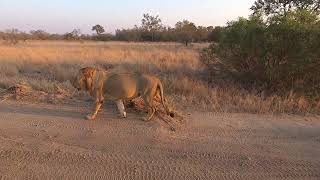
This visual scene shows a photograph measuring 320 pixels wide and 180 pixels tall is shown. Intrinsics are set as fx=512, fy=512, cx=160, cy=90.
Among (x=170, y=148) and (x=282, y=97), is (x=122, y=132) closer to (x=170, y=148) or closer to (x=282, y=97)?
(x=170, y=148)

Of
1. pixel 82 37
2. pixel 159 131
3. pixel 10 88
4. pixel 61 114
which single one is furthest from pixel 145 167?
pixel 82 37

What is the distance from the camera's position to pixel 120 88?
8891 millimetres

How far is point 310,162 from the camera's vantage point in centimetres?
690

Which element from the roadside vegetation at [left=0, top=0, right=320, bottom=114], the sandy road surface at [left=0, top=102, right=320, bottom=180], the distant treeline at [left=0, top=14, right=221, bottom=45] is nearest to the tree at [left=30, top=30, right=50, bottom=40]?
the distant treeline at [left=0, top=14, right=221, bottom=45]

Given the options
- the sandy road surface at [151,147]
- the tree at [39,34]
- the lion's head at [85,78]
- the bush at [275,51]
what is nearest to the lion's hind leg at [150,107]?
the sandy road surface at [151,147]

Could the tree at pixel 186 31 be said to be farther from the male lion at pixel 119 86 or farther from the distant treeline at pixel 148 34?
the male lion at pixel 119 86

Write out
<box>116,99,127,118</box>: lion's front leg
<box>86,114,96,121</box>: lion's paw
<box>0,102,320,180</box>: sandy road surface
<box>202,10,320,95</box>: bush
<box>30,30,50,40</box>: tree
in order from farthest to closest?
1. <box>30,30,50,40</box>: tree
2. <box>202,10,320,95</box>: bush
3. <box>116,99,127,118</box>: lion's front leg
4. <box>86,114,96,121</box>: lion's paw
5. <box>0,102,320,180</box>: sandy road surface

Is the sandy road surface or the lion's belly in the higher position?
the lion's belly

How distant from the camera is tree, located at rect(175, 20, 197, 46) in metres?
52.1

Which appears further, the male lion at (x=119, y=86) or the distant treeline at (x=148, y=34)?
the distant treeline at (x=148, y=34)

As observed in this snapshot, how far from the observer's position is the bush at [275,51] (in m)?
12.4

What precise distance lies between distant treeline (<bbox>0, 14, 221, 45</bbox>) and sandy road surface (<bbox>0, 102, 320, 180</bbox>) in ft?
116

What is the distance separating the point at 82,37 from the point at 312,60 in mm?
61597

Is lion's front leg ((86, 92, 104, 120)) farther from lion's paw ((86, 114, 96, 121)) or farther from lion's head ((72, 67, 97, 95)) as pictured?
lion's head ((72, 67, 97, 95))
